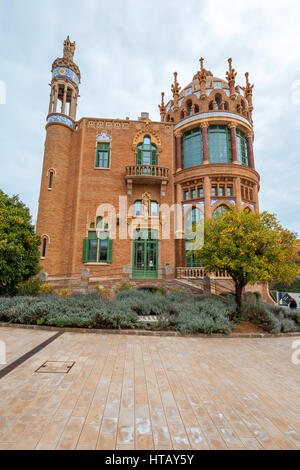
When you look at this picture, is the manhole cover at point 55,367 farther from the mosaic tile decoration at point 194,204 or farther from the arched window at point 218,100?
the arched window at point 218,100

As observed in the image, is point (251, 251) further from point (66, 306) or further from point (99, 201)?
point (99, 201)

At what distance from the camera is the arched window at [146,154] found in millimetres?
18192

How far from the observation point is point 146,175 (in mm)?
16844

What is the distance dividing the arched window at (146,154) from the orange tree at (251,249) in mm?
9820

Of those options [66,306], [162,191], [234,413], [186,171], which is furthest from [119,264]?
[234,413]

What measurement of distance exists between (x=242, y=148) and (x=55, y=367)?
1995cm

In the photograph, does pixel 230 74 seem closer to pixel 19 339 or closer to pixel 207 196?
pixel 207 196

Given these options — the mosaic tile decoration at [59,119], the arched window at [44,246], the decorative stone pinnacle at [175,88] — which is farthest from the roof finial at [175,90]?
the arched window at [44,246]

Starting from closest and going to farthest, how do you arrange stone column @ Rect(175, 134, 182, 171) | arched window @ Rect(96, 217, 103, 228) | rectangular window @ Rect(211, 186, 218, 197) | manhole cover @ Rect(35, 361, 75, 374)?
manhole cover @ Rect(35, 361, 75, 374)
arched window @ Rect(96, 217, 103, 228)
rectangular window @ Rect(211, 186, 218, 197)
stone column @ Rect(175, 134, 182, 171)

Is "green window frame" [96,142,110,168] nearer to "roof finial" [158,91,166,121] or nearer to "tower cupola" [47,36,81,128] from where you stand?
"tower cupola" [47,36,81,128]

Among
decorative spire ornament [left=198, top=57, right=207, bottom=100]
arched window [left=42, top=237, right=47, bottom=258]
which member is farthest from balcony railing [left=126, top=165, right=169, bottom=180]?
arched window [left=42, top=237, right=47, bottom=258]

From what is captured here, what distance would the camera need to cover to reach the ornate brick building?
16375mm

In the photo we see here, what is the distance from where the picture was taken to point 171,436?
8.84 ft

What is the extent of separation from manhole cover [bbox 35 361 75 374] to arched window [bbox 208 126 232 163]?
1692 cm
